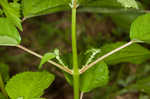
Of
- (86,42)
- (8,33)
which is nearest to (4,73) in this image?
(8,33)

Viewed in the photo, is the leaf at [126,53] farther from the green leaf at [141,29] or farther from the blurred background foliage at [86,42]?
the blurred background foliage at [86,42]

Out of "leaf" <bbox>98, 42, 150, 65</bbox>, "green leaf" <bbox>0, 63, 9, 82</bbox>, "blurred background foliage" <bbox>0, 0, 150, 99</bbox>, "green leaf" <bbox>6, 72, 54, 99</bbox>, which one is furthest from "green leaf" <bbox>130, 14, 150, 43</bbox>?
"blurred background foliage" <bbox>0, 0, 150, 99</bbox>

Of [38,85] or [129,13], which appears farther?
[129,13]

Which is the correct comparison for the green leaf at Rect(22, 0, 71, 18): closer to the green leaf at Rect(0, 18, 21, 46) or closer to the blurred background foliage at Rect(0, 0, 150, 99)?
the green leaf at Rect(0, 18, 21, 46)

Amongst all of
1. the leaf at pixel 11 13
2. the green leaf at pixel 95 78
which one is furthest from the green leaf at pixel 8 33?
the green leaf at pixel 95 78

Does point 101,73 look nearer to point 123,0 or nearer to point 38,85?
point 38,85

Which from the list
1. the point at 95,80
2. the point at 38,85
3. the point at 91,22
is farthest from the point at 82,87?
the point at 91,22
